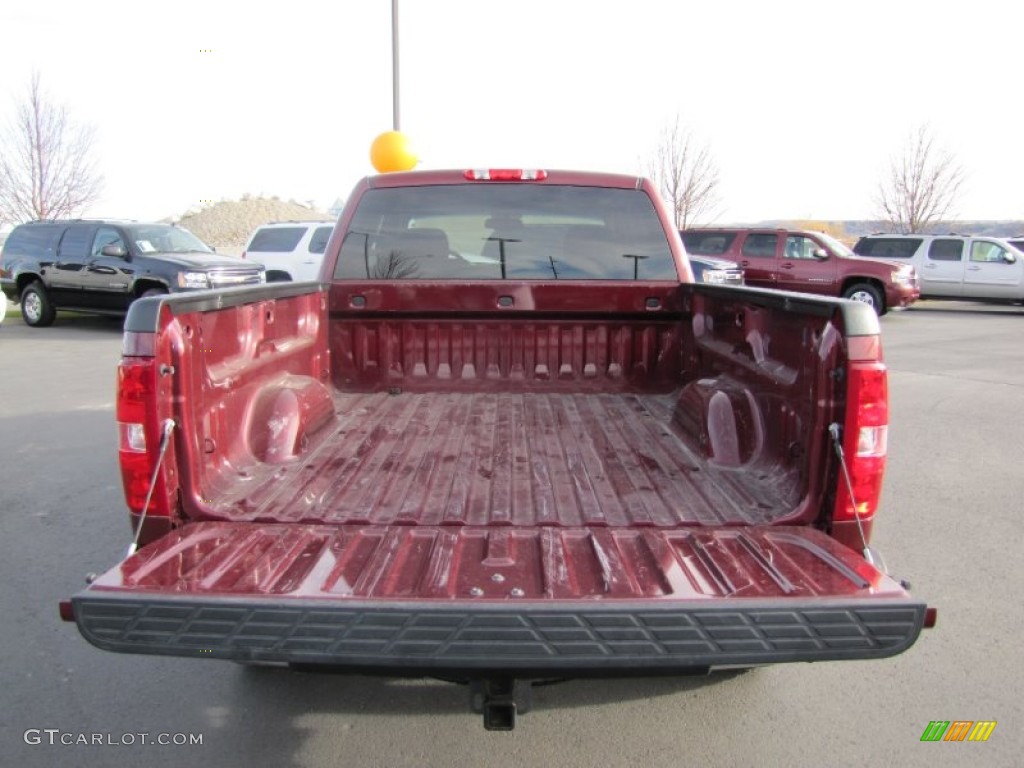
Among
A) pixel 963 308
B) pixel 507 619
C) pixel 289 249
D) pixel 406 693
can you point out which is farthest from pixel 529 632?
pixel 963 308

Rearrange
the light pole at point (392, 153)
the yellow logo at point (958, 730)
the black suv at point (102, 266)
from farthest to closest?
the black suv at point (102, 266) < the light pole at point (392, 153) < the yellow logo at point (958, 730)

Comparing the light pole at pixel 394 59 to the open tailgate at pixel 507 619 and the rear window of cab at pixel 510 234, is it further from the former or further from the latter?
the open tailgate at pixel 507 619

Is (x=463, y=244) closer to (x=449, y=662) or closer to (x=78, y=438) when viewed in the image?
(x=449, y=662)

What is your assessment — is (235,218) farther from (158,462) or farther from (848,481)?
(848,481)

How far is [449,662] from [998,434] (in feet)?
23.8

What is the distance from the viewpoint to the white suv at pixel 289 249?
1658cm

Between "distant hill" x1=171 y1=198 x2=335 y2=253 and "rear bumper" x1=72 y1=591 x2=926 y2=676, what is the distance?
4557 centimetres

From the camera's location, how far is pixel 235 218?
5206cm

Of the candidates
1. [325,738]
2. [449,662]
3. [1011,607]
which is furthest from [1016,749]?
[325,738]

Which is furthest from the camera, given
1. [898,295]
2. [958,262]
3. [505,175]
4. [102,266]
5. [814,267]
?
[958,262]

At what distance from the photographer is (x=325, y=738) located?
2.78 metres

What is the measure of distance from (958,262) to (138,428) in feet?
76.1

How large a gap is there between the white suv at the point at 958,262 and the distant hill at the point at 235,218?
33.2 meters

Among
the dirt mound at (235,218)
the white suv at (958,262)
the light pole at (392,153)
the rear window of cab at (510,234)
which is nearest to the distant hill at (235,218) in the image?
the dirt mound at (235,218)
